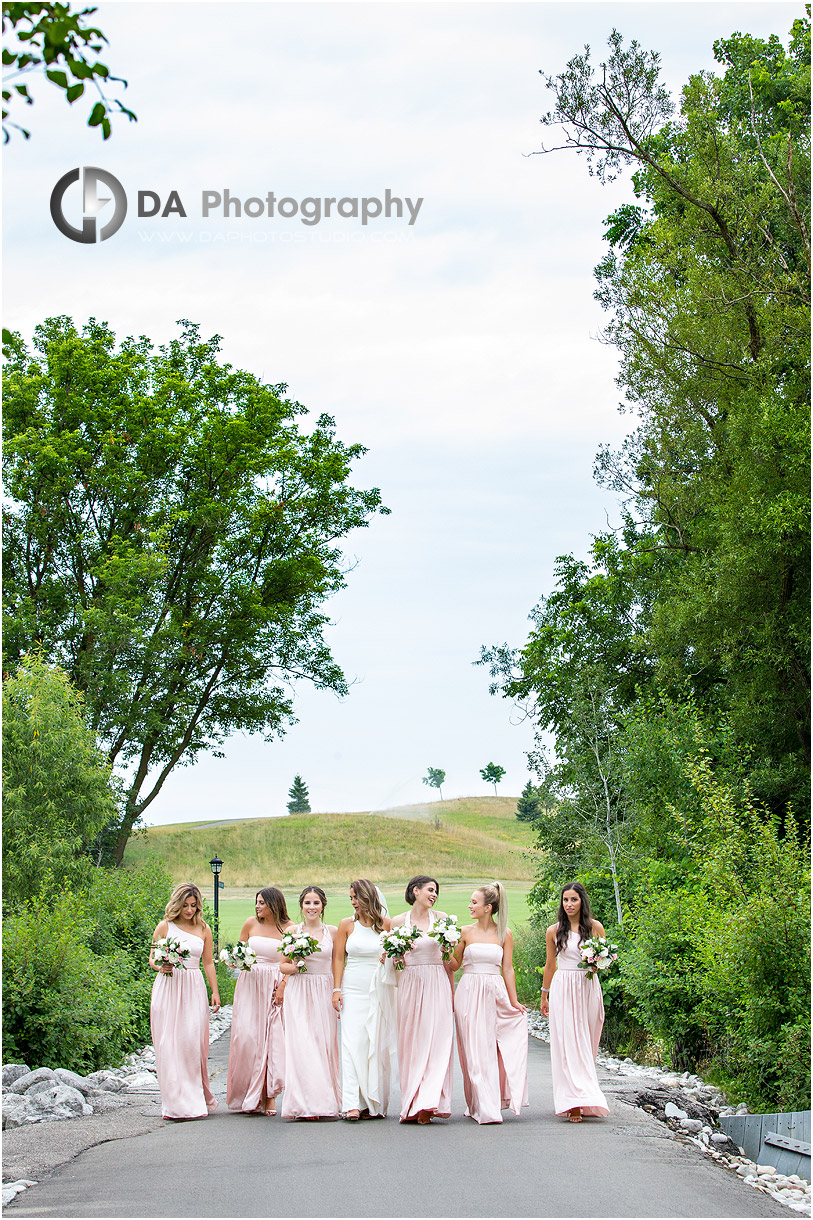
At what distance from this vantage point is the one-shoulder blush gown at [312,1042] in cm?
1105

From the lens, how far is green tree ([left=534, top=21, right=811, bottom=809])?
22000mm

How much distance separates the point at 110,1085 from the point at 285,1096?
4.70 metres

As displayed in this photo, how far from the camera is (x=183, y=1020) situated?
37.5 feet

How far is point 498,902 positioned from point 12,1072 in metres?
7.29

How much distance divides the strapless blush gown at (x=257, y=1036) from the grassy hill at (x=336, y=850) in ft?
190

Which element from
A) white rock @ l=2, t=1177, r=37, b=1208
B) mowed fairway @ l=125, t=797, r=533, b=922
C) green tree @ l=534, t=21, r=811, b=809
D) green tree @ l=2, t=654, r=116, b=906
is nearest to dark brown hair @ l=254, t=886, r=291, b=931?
white rock @ l=2, t=1177, r=37, b=1208

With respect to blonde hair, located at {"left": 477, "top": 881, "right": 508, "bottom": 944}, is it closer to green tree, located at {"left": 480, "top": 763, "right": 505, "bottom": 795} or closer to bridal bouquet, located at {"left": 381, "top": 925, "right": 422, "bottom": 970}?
bridal bouquet, located at {"left": 381, "top": 925, "right": 422, "bottom": 970}

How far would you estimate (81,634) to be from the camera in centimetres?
3058

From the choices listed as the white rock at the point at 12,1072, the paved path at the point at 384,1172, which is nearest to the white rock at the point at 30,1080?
the white rock at the point at 12,1072

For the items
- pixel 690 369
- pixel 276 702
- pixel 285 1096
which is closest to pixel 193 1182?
pixel 285 1096

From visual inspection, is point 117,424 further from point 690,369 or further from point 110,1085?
point 110,1085

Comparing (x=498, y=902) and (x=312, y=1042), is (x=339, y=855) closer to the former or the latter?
(x=312, y=1042)

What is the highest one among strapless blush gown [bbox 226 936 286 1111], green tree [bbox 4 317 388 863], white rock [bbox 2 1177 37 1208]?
green tree [bbox 4 317 388 863]

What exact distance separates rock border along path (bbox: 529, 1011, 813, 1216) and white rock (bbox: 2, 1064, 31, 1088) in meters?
7.12
